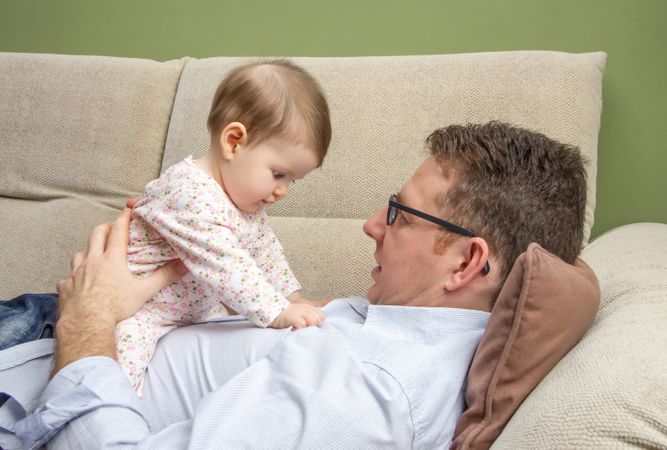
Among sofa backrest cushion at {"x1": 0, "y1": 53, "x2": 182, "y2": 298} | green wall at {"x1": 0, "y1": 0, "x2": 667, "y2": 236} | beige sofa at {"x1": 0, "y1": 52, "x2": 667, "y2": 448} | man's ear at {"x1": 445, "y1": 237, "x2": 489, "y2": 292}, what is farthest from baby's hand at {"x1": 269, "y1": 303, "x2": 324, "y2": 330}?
green wall at {"x1": 0, "y1": 0, "x2": 667, "y2": 236}

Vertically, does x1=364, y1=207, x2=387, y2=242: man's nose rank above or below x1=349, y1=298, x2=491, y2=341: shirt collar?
above

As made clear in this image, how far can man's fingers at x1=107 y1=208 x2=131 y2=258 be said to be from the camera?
4.56ft

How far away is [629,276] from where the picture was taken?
128 centimetres

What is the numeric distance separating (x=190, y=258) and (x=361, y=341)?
0.39m

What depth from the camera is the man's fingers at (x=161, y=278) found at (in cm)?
135

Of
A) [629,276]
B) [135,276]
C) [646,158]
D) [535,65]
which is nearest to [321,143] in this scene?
[135,276]

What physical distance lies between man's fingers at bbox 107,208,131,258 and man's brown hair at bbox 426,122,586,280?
0.66 meters

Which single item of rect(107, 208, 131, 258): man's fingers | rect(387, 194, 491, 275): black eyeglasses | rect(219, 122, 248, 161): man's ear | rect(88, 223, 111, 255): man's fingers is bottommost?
rect(88, 223, 111, 255): man's fingers

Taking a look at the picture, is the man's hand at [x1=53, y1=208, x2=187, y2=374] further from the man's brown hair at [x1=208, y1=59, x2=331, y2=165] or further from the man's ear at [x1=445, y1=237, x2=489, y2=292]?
the man's ear at [x1=445, y1=237, x2=489, y2=292]

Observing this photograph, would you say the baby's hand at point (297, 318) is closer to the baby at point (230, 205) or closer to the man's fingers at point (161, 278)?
the baby at point (230, 205)

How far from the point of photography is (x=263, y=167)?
1344 mm

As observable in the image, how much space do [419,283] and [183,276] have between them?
1.67ft

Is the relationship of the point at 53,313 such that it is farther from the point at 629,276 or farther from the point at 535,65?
the point at 535,65

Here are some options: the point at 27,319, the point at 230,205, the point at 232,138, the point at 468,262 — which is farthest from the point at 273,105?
the point at 27,319
